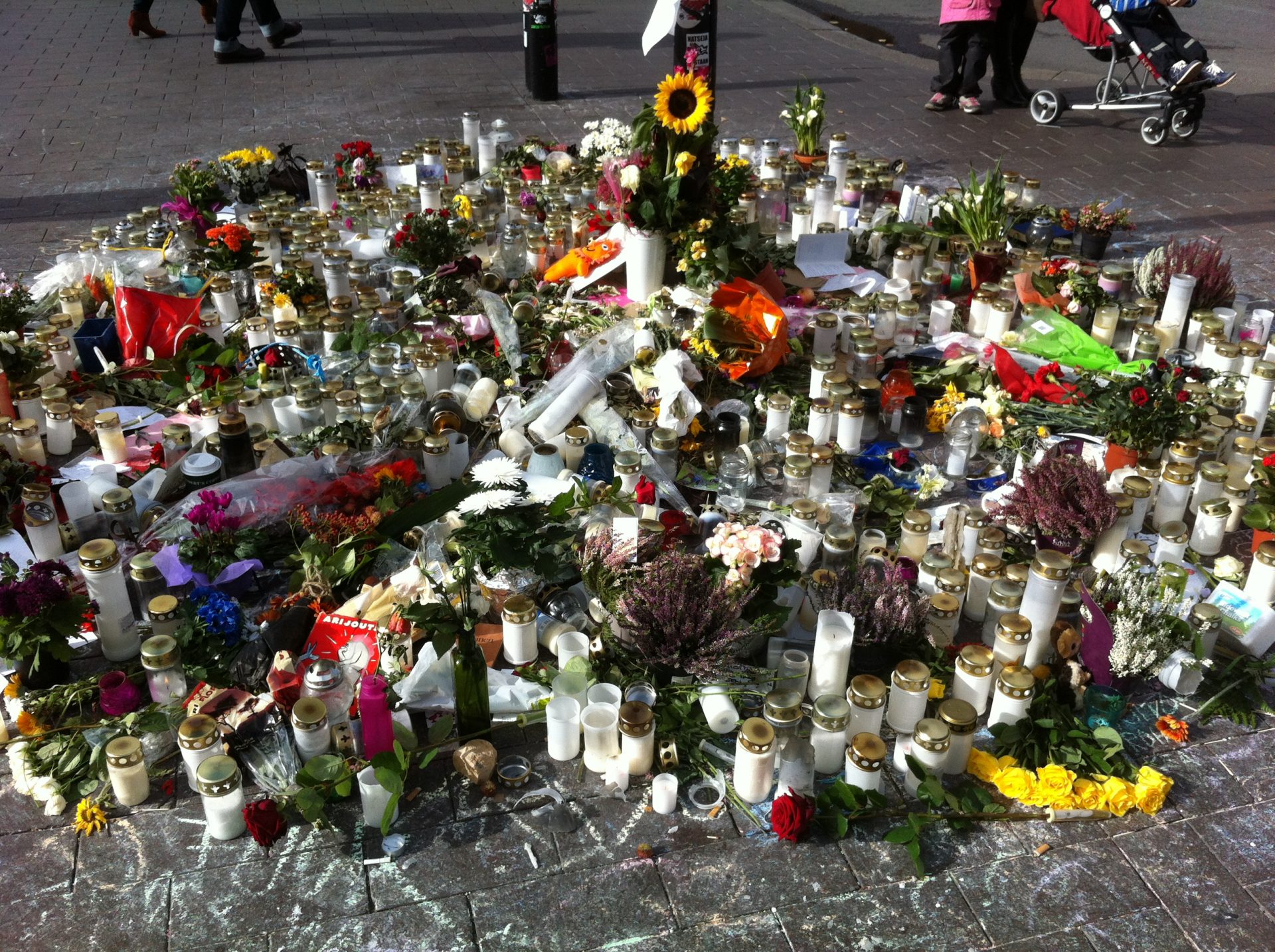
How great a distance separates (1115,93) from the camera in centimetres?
840

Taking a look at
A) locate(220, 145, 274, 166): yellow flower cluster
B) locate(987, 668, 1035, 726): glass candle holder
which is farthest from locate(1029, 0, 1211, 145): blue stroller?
locate(987, 668, 1035, 726): glass candle holder

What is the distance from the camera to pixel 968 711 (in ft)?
9.42

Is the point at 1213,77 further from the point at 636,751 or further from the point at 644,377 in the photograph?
the point at 636,751

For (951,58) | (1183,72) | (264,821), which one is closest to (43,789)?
(264,821)

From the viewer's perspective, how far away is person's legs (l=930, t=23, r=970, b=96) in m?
8.30

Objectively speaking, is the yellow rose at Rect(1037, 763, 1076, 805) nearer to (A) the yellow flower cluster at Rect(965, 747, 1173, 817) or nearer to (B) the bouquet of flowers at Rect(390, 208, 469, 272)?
(A) the yellow flower cluster at Rect(965, 747, 1173, 817)

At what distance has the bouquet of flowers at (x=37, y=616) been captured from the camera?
117 inches

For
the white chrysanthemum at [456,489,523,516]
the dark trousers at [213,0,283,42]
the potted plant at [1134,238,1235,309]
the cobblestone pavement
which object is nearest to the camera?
the cobblestone pavement

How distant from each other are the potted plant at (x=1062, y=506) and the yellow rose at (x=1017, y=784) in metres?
0.98

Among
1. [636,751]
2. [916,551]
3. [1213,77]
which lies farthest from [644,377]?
[1213,77]

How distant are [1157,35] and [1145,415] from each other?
15.9 ft

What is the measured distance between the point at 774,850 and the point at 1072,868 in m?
0.71

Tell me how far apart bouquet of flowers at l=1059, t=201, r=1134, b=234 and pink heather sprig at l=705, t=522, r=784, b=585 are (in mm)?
3798

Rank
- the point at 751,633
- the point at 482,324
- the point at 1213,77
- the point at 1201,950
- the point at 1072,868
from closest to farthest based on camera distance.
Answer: the point at 1201,950, the point at 1072,868, the point at 751,633, the point at 482,324, the point at 1213,77
